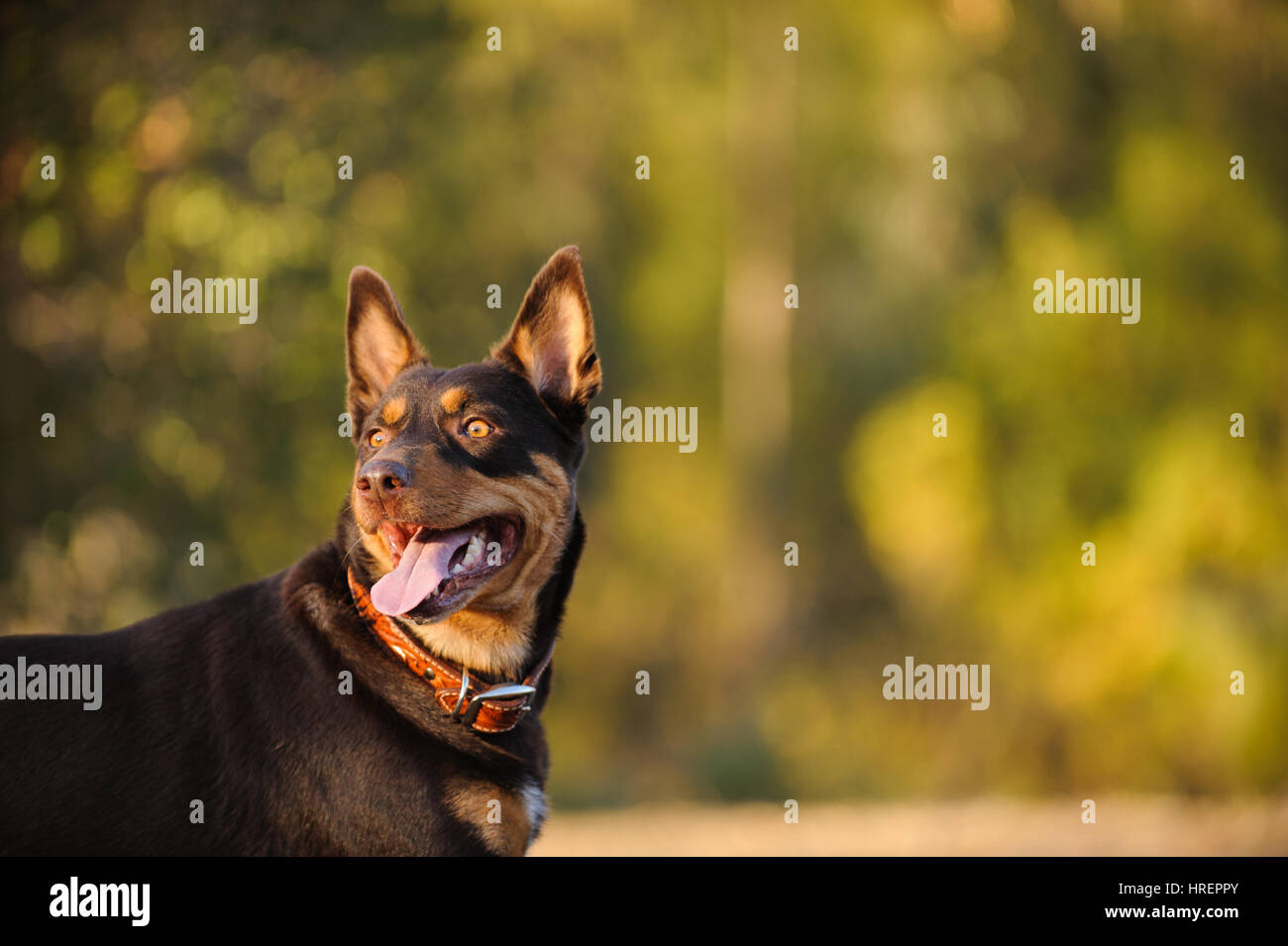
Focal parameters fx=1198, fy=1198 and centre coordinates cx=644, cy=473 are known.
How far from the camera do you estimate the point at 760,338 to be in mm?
16562

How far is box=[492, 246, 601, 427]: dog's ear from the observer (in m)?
3.88

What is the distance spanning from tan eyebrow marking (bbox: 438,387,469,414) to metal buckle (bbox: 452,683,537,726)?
866 mm

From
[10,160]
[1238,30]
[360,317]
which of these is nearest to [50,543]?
[10,160]

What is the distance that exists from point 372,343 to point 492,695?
1333 mm

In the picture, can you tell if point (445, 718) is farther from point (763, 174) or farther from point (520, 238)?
point (763, 174)

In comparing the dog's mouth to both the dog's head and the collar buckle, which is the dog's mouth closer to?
the dog's head

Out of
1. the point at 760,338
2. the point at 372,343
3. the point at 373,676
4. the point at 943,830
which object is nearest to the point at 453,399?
the point at 372,343

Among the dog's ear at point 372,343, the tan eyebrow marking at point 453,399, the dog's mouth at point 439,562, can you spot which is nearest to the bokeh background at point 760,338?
the dog's ear at point 372,343

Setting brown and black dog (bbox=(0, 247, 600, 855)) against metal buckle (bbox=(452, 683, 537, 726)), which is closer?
brown and black dog (bbox=(0, 247, 600, 855))

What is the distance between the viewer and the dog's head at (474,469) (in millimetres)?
3516

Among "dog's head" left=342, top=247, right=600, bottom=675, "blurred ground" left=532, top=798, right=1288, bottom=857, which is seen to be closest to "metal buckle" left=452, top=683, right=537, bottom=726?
"dog's head" left=342, top=247, right=600, bottom=675

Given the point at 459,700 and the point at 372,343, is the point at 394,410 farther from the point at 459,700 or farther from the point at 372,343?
the point at 459,700

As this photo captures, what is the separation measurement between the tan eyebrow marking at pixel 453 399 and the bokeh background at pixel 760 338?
16.4ft

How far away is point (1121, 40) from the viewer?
520 inches
